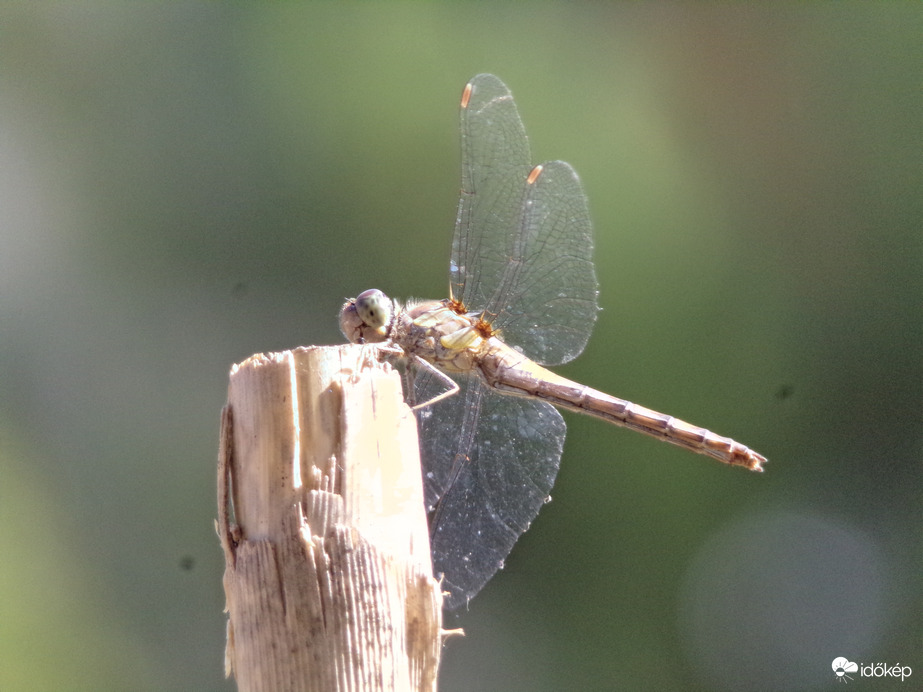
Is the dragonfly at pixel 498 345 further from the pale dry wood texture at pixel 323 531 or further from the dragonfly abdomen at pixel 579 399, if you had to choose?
the pale dry wood texture at pixel 323 531

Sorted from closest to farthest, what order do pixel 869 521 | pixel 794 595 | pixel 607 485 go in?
pixel 794 595 < pixel 607 485 < pixel 869 521

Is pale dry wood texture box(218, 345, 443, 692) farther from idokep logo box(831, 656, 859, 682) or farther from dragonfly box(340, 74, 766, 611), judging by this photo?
idokep logo box(831, 656, 859, 682)

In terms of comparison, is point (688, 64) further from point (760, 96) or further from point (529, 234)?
point (529, 234)

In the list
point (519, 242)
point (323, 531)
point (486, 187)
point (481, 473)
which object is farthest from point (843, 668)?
point (323, 531)

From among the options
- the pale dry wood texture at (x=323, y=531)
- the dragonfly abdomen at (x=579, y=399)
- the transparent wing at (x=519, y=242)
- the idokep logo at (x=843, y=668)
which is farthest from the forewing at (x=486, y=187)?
the idokep logo at (x=843, y=668)

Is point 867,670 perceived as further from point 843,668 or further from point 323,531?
point 323,531

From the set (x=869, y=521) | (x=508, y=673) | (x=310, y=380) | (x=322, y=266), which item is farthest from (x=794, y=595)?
(x=310, y=380)
